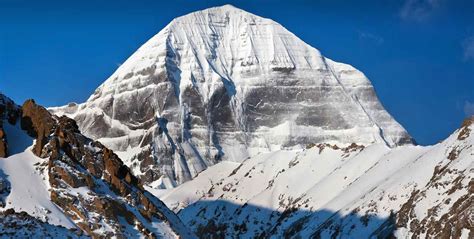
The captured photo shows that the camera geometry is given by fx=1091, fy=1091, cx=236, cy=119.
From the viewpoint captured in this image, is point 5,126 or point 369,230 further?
point 369,230

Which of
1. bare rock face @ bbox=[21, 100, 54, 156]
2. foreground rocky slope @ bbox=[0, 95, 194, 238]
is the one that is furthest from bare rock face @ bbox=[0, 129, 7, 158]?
bare rock face @ bbox=[21, 100, 54, 156]

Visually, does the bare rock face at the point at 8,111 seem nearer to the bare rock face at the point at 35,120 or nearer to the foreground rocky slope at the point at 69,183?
the foreground rocky slope at the point at 69,183

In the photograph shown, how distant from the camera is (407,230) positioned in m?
164

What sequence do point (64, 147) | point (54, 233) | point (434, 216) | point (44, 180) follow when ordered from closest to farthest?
1. point (54, 233)
2. point (44, 180)
3. point (64, 147)
4. point (434, 216)

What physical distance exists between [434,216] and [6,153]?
6678 cm

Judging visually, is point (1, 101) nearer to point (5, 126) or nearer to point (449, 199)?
point (5, 126)

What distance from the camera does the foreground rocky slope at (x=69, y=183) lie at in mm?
108250

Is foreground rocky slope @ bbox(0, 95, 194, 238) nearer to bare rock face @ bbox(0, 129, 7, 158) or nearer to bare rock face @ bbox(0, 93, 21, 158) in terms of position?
bare rock face @ bbox(0, 93, 21, 158)

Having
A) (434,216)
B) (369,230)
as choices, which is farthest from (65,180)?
(369,230)

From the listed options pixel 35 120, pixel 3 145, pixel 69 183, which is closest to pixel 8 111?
pixel 35 120

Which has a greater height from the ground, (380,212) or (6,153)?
(6,153)

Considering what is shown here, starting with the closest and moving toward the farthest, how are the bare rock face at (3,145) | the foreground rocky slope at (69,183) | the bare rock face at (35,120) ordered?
1. the foreground rocky slope at (69,183)
2. the bare rock face at (3,145)
3. the bare rock face at (35,120)

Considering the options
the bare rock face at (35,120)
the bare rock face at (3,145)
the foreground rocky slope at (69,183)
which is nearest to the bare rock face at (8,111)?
the foreground rocky slope at (69,183)

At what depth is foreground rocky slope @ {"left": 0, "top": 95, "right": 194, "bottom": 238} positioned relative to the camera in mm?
108250
